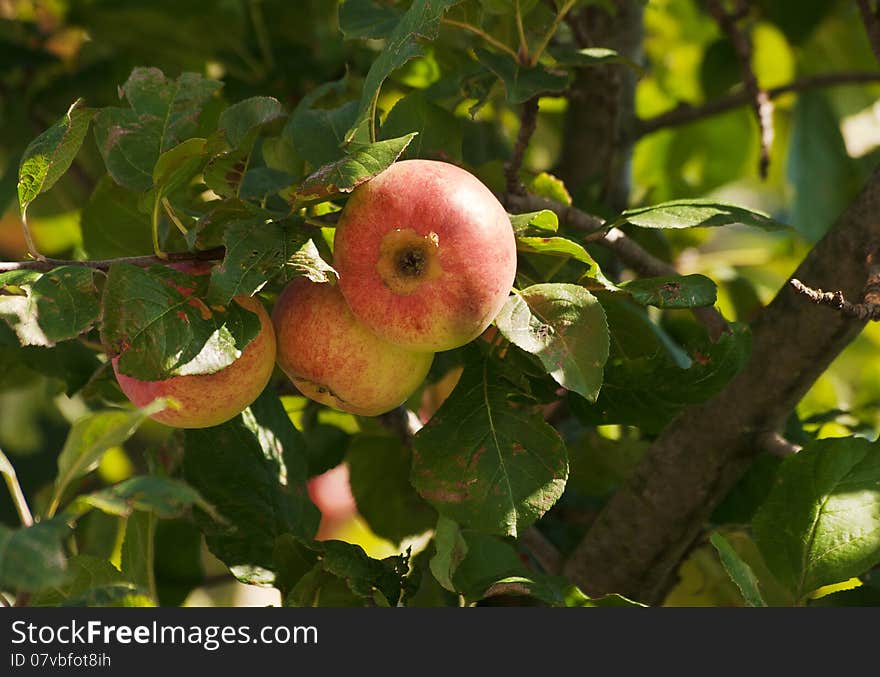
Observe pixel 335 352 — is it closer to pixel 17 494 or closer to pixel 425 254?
pixel 425 254

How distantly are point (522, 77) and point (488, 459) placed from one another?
36 centimetres

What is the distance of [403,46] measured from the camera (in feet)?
2.78

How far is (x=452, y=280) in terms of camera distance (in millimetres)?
823

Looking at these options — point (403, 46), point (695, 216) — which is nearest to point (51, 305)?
point (403, 46)

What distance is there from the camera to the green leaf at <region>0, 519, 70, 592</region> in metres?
0.59

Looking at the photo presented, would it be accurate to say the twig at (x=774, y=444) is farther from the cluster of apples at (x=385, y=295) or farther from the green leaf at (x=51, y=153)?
the green leaf at (x=51, y=153)

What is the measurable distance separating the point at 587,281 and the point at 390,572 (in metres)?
0.31

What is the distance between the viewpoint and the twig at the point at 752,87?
1.31m

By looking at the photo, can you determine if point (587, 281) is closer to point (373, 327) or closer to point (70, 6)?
point (373, 327)

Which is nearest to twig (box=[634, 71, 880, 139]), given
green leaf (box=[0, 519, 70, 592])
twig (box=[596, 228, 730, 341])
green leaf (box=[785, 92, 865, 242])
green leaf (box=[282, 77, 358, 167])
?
green leaf (box=[785, 92, 865, 242])

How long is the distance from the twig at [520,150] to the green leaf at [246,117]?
0.26 meters

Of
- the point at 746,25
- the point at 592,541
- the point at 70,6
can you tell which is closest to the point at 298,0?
the point at 70,6

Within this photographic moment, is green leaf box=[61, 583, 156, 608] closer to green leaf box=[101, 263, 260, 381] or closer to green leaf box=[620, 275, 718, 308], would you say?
green leaf box=[101, 263, 260, 381]

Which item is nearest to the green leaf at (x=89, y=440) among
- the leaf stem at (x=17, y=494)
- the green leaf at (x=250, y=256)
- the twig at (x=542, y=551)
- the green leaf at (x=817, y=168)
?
the leaf stem at (x=17, y=494)
